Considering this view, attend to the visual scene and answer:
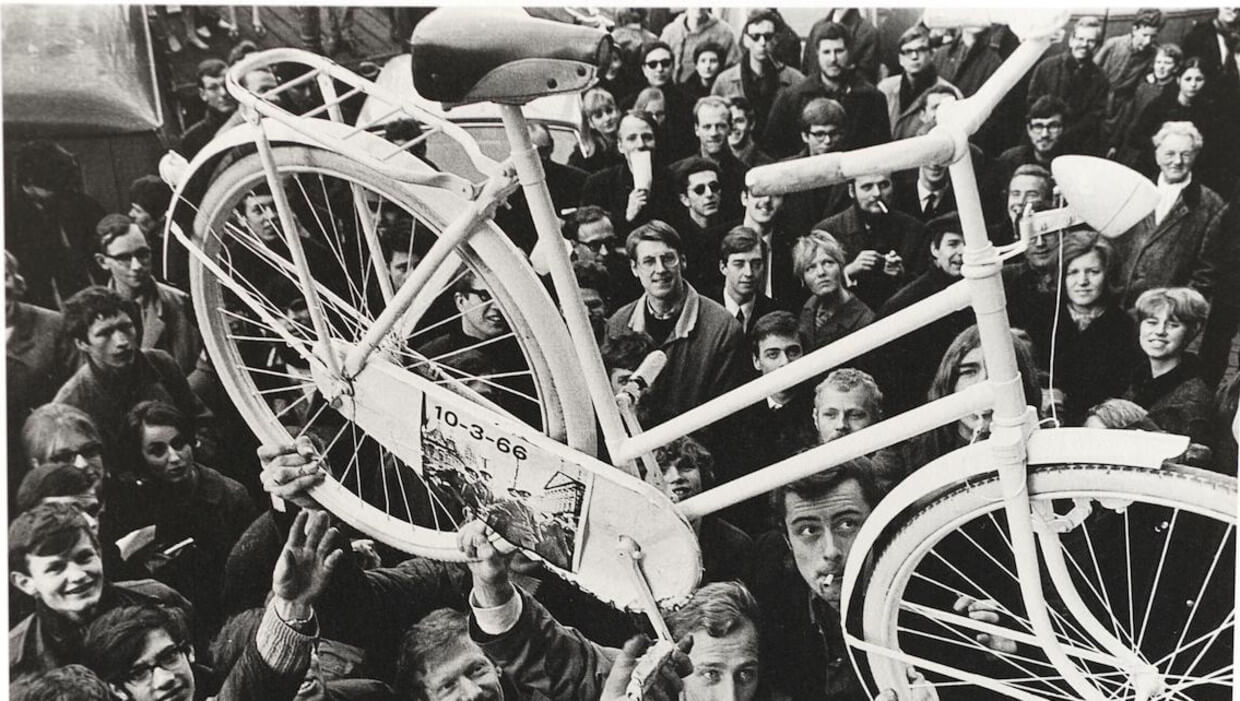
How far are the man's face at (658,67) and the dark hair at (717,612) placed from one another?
3.29ft

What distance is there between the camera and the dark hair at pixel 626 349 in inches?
84.0

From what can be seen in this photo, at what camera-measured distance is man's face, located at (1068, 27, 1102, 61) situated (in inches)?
77.8

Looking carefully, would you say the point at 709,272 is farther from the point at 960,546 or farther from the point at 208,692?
the point at 208,692

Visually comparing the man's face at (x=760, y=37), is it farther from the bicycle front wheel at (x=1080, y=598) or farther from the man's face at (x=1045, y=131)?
the bicycle front wheel at (x=1080, y=598)

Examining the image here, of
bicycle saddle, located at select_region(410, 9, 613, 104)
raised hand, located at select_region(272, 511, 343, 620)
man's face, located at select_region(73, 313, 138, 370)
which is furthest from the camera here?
raised hand, located at select_region(272, 511, 343, 620)

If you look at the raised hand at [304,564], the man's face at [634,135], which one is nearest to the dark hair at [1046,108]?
the man's face at [634,135]

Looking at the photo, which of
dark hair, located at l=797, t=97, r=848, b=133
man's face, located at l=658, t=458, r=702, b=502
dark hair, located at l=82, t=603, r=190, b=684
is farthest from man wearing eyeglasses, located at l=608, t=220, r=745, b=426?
dark hair, located at l=82, t=603, r=190, b=684

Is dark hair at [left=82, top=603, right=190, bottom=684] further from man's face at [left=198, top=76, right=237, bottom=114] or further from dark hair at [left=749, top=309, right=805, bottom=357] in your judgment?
dark hair at [left=749, top=309, right=805, bottom=357]

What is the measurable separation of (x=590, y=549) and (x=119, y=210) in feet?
3.77

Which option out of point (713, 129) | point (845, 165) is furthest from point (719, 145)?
point (845, 165)

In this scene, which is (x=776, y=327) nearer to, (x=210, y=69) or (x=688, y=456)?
(x=688, y=456)

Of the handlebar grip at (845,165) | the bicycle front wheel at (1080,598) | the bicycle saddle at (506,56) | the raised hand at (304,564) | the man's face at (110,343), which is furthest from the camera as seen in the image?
the raised hand at (304,564)

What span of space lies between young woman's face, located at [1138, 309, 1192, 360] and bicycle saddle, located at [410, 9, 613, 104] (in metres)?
1.13

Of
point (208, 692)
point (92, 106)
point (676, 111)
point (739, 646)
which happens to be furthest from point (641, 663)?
point (92, 106)
